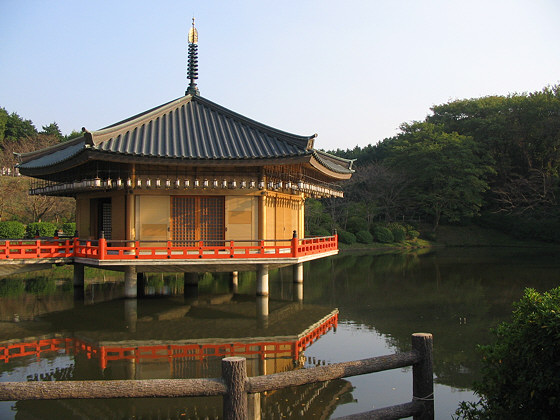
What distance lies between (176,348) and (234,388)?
7.68m

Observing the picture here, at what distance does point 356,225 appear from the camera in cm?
4975

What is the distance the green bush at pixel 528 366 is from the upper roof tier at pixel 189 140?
1277 cm

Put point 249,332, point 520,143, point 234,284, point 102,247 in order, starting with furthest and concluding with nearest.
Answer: point 520,143
point 234,284
point 102,247
point 249,332

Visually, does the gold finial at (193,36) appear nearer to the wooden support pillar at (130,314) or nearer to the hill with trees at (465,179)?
the wooden support pillar at (130,314)

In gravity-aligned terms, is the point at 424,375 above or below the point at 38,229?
below

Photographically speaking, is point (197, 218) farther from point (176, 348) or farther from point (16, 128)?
point (16, 128)

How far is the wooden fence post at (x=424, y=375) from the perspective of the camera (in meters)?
6.10

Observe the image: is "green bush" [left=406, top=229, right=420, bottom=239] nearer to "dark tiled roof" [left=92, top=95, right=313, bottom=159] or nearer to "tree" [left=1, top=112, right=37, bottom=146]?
"dark tiled roof" [left=92, top=95, right=313, bottom=159]

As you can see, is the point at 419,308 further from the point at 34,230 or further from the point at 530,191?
the point at 530,191

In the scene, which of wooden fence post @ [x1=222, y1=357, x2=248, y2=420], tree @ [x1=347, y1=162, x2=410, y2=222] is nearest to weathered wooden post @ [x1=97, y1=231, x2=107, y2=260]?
wooden fence post @ [x1=222, y1=357, x2=248, y2=420]

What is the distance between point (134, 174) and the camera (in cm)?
1828

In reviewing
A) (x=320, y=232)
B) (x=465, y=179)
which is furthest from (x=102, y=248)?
(x=465, y=179)

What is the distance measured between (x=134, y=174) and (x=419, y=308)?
1208 cm

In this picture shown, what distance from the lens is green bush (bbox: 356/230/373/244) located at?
47938 millimetres
